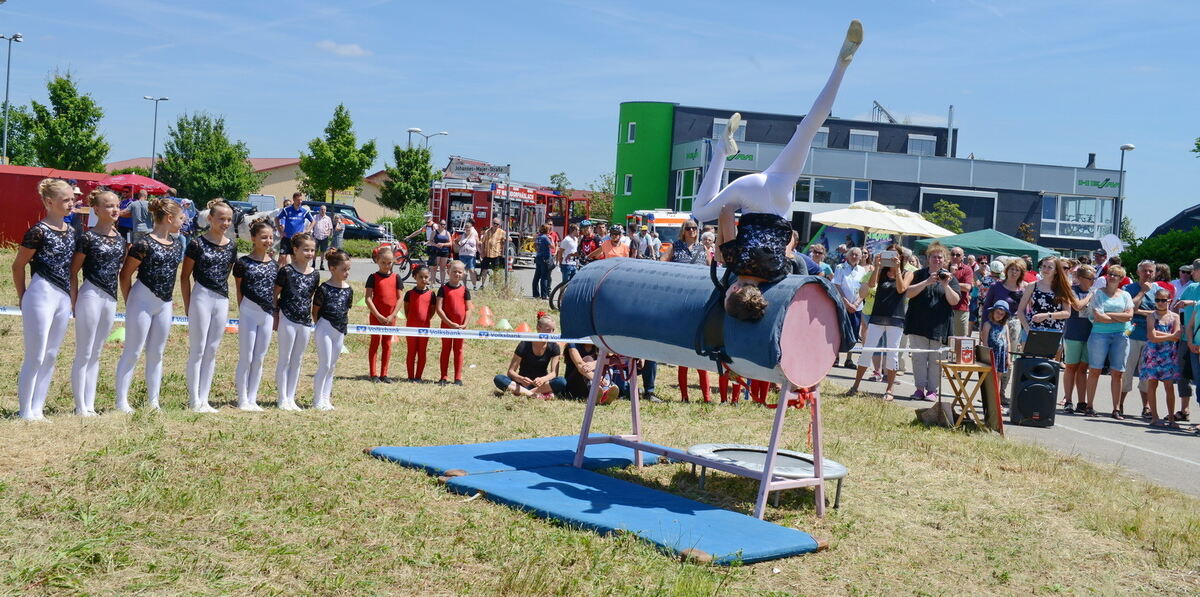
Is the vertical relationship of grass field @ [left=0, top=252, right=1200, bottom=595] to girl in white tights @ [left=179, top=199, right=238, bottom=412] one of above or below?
below

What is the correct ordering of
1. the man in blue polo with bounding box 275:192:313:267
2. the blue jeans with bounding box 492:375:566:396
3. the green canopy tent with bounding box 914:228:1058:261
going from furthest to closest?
the green canopy tent with bounding box 914:228:1058:261 < the man in blue polo with bounding box 275:192:313:267 < the blue jeans with bounding box 492:375:566:396

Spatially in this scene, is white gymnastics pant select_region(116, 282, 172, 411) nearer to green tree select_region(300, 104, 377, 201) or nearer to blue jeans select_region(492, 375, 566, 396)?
blue jeans select_region(492, 375, 566, 396)

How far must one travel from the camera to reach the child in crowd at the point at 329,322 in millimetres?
9812

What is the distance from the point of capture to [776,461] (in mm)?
7586

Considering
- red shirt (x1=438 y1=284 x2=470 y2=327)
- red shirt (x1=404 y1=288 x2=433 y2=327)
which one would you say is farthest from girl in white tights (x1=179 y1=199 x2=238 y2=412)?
red shirt (x1=438 y1=284 x2=470 y2=327)

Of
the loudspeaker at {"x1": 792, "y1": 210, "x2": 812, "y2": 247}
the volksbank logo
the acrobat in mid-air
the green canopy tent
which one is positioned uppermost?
the volksbank logo

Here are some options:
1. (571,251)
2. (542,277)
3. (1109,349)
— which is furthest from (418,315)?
(571,251)

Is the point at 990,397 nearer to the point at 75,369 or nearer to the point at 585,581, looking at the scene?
the point at 585,581

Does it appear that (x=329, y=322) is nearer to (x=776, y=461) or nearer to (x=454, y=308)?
(x=454, y=308)

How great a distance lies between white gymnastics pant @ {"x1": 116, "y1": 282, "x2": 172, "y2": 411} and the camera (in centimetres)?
844

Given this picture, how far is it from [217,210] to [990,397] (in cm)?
730

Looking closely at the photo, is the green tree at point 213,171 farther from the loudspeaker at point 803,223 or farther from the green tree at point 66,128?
the loudspeaker at point 803,223

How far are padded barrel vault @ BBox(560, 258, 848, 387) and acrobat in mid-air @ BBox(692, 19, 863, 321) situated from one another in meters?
0.10

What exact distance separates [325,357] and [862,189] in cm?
4507
